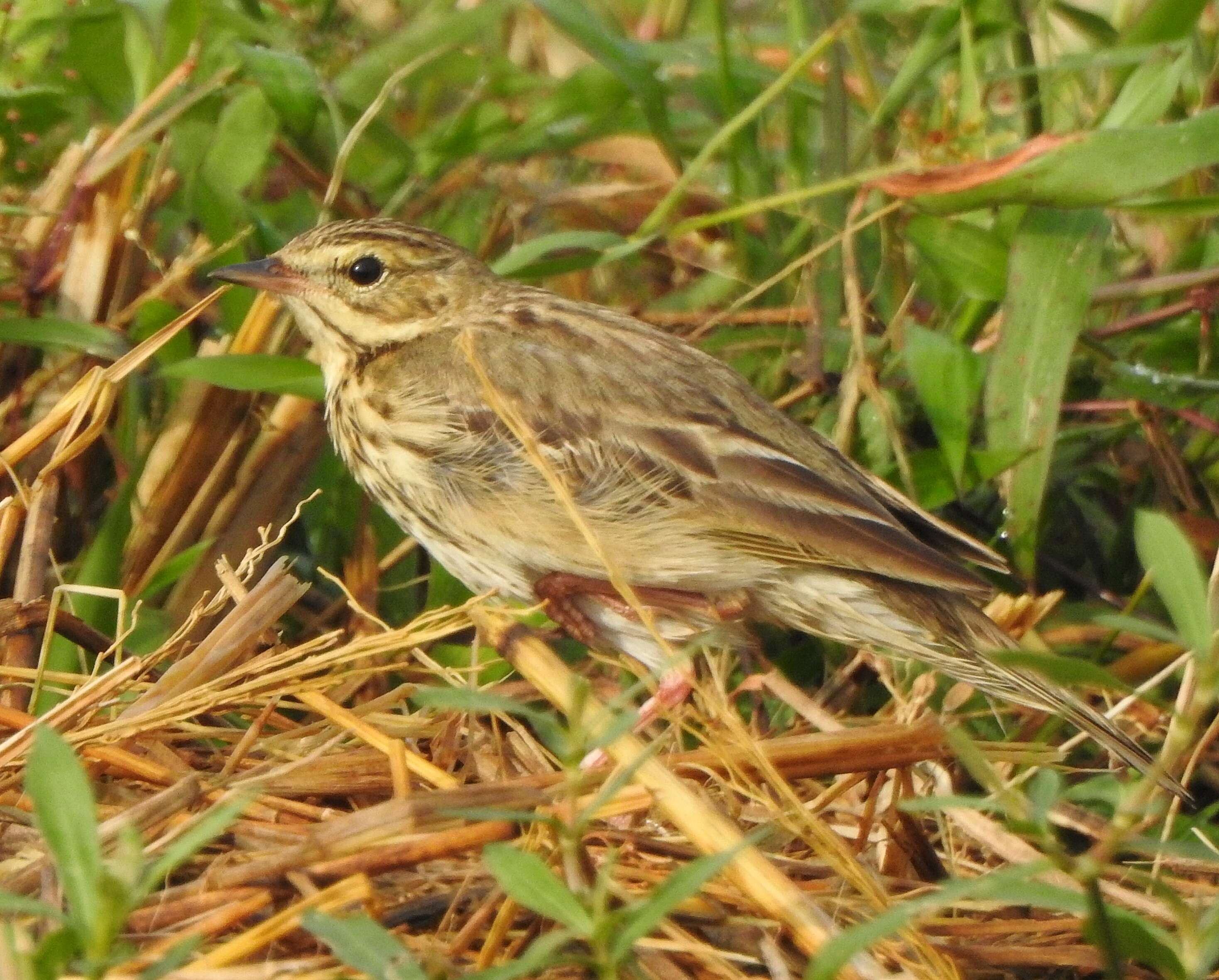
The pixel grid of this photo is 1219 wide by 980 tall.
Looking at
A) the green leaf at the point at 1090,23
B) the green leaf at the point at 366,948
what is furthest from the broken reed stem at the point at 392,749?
the green leaf at the point at 1090,23

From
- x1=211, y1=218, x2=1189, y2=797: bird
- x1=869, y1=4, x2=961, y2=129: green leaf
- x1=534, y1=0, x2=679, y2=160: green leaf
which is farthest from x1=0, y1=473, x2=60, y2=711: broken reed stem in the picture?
x1=869, y1=4, x2=961, y2=129: green leaf

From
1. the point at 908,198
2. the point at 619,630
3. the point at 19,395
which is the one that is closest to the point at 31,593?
the point at 19,395

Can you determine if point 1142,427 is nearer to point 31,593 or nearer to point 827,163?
point 827,163

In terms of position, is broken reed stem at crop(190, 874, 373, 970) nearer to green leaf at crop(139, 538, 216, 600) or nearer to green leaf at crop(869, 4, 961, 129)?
green leaf at crop(139, 538, 216, 600)

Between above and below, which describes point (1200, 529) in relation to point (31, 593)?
below

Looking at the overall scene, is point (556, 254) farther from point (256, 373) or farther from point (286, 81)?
point (256, 373)

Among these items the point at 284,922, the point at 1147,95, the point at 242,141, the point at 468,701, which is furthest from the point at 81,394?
the point at 1147,95
